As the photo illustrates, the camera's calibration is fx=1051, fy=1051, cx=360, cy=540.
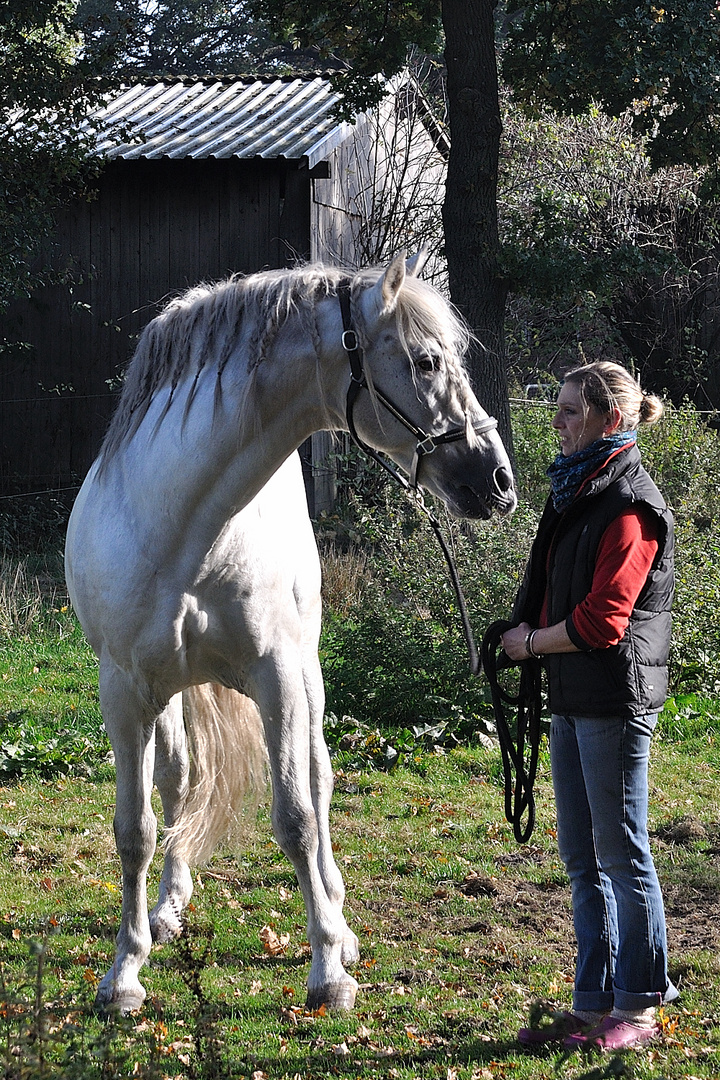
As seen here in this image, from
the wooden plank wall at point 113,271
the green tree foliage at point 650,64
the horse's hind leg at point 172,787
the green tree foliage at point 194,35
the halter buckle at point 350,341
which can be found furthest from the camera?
the green tree foliage at point 194,35

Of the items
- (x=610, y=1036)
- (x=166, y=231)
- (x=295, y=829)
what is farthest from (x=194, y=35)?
(x=610, y=1036)

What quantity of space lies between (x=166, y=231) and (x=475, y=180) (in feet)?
13.7

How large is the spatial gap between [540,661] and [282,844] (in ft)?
3.36

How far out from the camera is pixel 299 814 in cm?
337

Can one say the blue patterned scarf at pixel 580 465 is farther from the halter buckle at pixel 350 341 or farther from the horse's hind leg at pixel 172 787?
A: the horse's hind leg at pixel 172 787

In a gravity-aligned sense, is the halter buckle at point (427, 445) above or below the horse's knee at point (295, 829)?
above

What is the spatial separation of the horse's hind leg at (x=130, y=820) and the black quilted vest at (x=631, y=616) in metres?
1.33

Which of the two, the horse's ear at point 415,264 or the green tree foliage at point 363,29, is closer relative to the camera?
the horse's ear at point 415,264

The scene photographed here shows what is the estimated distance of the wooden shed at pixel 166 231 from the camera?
38.2 ft

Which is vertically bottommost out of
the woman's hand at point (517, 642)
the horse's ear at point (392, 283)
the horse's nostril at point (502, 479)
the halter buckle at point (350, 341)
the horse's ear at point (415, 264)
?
the woman's hand at point (517, 642)

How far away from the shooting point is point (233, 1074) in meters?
3.00

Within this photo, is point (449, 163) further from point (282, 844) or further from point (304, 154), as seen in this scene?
point (282, 844)

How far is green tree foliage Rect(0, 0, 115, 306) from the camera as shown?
358 inches

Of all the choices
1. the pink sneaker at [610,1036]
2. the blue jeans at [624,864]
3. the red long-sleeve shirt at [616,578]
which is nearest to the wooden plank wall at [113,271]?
the red long-sleeve shirt at [616,578]
